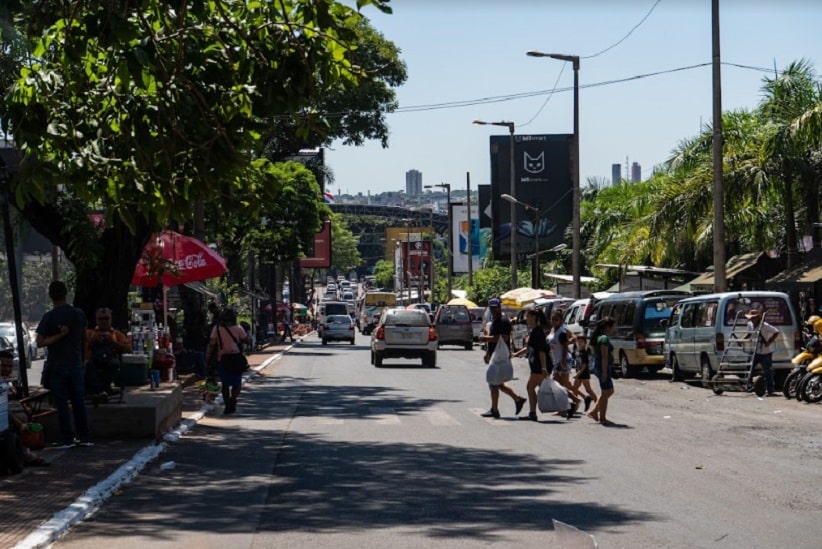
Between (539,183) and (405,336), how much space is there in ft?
192

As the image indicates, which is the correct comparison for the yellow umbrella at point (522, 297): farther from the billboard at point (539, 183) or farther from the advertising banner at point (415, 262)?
the advertising banner at point (415, 262)

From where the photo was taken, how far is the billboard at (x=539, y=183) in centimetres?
9438

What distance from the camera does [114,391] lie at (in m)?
18.0

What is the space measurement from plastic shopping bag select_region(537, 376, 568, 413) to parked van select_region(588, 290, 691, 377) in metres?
12.8

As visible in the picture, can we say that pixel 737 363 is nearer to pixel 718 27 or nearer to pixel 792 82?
pixel 718 27

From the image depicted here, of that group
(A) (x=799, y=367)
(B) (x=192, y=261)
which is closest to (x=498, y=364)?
(A) (x=799, y=367)

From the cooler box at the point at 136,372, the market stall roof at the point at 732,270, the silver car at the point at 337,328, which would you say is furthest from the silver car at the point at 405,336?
the silver car at the point at 337,328

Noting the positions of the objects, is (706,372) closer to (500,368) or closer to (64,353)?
(500,368)

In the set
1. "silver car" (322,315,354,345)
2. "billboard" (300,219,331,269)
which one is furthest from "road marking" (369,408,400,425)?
"billboard" (300,219,331,269)

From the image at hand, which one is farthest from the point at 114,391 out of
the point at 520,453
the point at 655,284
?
the point at 655,284

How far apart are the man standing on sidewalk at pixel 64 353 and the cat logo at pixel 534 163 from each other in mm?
81458

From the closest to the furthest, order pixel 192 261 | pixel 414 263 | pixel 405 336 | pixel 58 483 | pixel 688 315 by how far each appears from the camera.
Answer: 1. pixel 58 483
2. pixel 192 261
3. pixel 688 315
4. pixel 405 336
5. pixel 414 263

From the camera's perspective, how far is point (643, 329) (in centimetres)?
3281

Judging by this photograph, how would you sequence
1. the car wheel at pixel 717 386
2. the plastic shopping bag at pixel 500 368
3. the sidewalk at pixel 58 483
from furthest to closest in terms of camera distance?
1. the car wheel at pixel 717 386
2. the plastic shopping bag at pixel 500 368
3. the sidewalk at pixel 58 483
